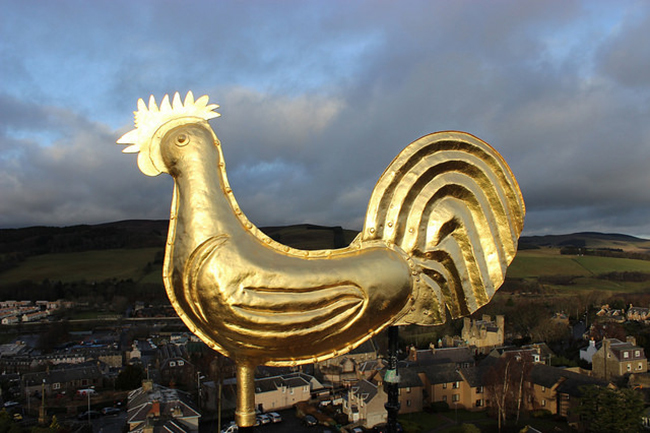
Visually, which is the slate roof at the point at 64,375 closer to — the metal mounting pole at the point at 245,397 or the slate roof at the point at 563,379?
the slate roof at the point at 563,379

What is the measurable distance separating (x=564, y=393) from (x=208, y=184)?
119 ft

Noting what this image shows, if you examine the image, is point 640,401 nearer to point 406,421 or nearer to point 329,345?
point 406,421

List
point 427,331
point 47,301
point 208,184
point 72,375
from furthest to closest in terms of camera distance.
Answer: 1. point 47,301
2. point 427,331
3. point 72,375
4. point 208,184

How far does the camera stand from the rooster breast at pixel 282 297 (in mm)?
3555

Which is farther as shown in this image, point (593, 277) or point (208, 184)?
point (593, 277)

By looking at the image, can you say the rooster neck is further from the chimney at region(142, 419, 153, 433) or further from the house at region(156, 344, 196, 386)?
the house at region(156, 344, 196, 386)

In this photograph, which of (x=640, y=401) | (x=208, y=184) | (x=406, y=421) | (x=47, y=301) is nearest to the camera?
(x=208, y=184)

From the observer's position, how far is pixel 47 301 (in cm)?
8781

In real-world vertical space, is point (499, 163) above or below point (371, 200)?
above

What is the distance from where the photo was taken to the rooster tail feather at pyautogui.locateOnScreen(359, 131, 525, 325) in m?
4.27

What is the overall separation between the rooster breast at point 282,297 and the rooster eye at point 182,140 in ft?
3.08

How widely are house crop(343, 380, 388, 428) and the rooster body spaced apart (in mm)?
28972

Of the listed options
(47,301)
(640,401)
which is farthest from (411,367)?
(47,301)

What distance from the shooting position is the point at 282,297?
359cm
